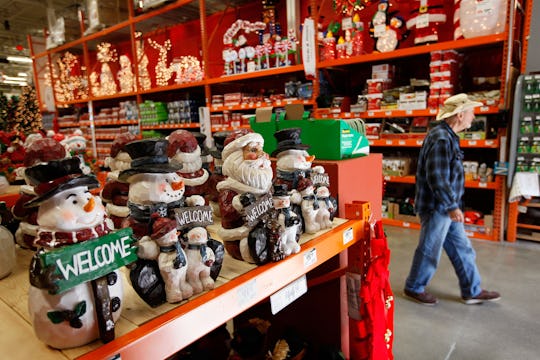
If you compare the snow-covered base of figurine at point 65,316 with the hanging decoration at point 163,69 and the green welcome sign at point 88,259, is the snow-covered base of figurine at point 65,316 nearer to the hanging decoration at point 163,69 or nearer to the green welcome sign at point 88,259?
the green welcome sign at point 88,259

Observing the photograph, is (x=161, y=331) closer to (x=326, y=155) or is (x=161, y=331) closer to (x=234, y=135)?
(x=234, y=135)

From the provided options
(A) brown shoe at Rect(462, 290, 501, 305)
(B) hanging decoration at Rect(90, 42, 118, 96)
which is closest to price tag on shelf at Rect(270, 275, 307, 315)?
(A) brown shoe at Rect(462, 290, 501, 305)

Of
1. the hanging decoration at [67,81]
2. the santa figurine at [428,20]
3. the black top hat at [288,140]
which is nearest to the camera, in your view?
the black top hat at [288,140]

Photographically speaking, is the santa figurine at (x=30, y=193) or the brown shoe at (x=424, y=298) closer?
the santa figurine at (x=30, y=193)

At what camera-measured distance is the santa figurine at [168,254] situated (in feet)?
2.60

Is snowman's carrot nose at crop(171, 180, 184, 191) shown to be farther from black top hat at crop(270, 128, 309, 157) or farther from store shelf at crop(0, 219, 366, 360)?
black top hat at crop(270, 128, 309, 157)

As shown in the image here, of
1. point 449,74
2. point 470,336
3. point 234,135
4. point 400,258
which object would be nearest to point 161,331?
point 234,135

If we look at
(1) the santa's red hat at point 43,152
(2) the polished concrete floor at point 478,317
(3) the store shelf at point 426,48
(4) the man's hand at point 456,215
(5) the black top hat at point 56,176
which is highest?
(3) the store shelf at point 426,48

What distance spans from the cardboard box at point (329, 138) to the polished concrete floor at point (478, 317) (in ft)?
4.07

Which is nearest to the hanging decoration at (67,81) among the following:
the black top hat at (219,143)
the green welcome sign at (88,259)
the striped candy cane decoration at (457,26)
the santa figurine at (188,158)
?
the striped candy cane decoration at (457,26)

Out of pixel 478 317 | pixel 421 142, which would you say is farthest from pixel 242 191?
pixel 421 142

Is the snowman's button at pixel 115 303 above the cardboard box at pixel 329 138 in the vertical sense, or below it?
below

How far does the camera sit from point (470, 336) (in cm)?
213

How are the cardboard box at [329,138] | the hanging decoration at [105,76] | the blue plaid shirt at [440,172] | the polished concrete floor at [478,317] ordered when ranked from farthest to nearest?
the hanging decoration at [105,76]
the blue plaid shirt at [440,172]
the polished concrete floor at [478,317]
the cardboard box at [329,138]
